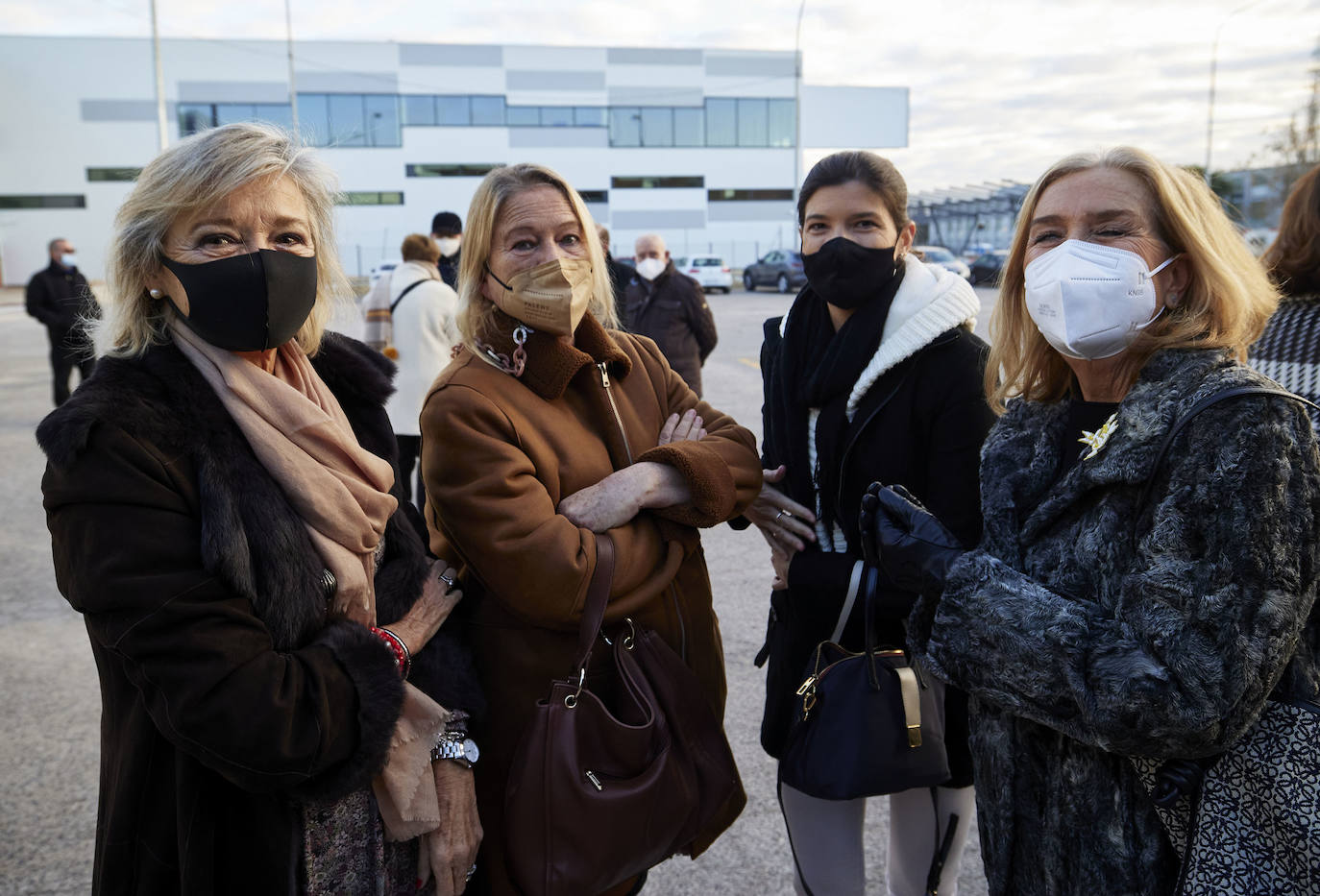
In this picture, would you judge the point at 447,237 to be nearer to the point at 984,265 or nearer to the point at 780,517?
the point at 780,517

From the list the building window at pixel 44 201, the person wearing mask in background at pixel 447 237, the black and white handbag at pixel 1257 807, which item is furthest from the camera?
the building window at pixel 44 201

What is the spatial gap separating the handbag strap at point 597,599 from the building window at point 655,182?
51791 mm

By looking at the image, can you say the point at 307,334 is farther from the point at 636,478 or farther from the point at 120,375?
the point at 636,478

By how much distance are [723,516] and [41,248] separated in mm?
53116

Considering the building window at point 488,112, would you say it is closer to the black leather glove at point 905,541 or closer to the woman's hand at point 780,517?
the woman's hand at point 780,517

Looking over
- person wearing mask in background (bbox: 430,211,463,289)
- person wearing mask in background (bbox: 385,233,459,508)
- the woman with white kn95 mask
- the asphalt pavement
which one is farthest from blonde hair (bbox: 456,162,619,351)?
person wearing mask in background (bbox: 430,211,463,289)

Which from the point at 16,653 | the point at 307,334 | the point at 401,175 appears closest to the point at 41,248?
the point at 401,175

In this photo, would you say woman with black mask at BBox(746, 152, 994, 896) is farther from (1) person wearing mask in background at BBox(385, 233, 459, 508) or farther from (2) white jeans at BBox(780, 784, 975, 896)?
(1) person wearing mask in background at BBox(385, 233, 459, 508)

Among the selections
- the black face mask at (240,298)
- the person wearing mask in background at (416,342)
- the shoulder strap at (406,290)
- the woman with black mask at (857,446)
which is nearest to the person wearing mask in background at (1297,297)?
the woman with black mask at (857,446)

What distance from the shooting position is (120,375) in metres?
1.68

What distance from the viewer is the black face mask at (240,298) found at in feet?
5.78

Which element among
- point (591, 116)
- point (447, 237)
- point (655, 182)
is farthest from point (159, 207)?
point (591, 116)

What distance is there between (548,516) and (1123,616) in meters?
1.09

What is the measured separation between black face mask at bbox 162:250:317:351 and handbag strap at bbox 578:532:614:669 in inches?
31.0
